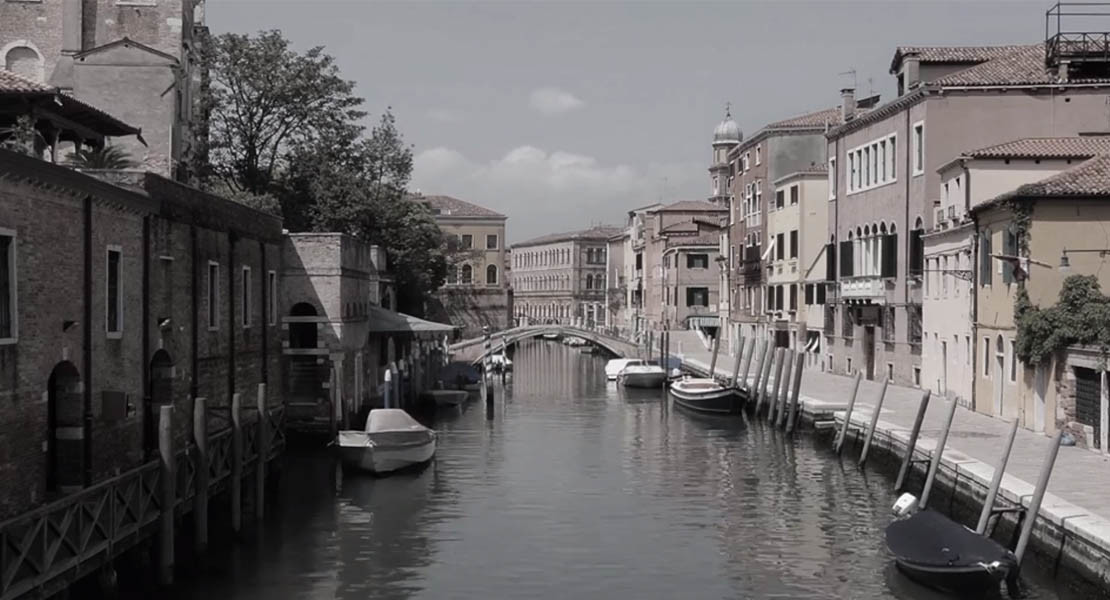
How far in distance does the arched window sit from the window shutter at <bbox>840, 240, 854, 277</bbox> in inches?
851

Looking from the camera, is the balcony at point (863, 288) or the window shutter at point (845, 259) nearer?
the balcony at point (863, 288)

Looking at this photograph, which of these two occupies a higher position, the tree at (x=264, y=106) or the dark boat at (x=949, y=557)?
the tree at (x=264, y=106)

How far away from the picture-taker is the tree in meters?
37.7

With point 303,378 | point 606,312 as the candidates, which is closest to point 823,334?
A: point 303,378

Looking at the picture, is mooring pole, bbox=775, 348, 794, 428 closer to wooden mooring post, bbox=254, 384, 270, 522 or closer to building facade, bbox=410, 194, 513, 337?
wooden mooring post, bbox=254, 384, 270, 522

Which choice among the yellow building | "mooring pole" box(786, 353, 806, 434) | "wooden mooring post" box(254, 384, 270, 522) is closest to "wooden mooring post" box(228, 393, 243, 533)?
"wooden mooring post" box(254, 384, 270, 522)

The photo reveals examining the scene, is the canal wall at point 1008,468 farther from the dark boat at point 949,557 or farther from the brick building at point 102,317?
the brick building at point 102,317

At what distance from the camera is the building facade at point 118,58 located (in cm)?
3144

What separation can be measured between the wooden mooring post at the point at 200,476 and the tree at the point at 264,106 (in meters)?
22.2

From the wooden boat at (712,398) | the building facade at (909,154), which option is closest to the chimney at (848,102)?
the building facade at (909,154)

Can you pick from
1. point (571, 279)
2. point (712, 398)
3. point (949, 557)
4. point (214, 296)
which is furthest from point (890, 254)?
point (571, 279)

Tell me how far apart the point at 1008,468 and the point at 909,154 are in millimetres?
16057

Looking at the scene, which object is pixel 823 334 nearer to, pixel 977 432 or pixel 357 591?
pixel 977 432

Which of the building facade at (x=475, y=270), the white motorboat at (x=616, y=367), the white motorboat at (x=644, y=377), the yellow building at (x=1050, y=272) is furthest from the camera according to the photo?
the building facade at (x=475, y=270)
